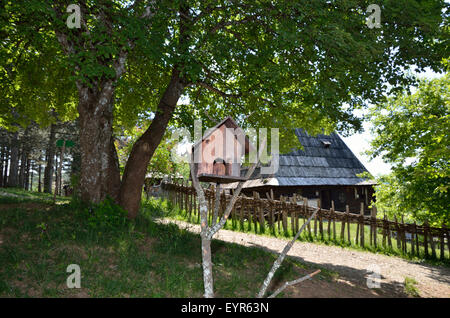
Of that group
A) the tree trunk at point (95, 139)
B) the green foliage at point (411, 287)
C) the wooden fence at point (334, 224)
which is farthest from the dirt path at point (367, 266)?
the tree trunk at point (95, 139)

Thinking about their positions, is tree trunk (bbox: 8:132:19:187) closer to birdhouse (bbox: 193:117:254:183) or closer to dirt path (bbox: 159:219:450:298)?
dirt path (bbox: 159:219:450:298)

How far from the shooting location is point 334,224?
43.2ft

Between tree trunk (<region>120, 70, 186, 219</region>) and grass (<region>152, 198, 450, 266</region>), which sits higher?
tree trunk (<region>120, 70, 186, 219</region>)

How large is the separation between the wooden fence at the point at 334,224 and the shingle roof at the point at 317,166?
14.4ft

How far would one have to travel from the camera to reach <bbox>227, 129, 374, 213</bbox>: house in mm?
21156

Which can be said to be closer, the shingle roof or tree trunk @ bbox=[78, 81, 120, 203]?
tree trunk @ bbox=[78, 81, 120, 203]

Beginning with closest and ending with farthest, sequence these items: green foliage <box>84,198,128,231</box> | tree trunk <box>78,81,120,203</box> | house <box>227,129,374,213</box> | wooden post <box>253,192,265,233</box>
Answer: green foliage <box>84,198,128,231</box>
tree trunk <box>78,81,120,203</box>
wooden post <box>253,192,265,233</box>
house <box>227,129,374,213</box>

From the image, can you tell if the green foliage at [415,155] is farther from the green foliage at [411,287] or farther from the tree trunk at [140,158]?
the tree trunk at [140,158]

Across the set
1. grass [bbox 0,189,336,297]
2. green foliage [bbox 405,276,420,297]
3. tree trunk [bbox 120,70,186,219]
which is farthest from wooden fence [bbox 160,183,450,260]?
tree trunk [bbox 120,70,186,219]

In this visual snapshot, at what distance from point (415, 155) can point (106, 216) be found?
40.0 ft

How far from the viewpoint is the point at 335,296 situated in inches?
245

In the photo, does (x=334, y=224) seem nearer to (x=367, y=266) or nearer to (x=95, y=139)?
(x=367, y=266)

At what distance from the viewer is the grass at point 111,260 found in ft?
17.9
